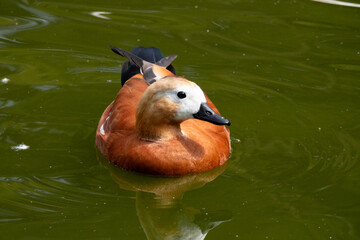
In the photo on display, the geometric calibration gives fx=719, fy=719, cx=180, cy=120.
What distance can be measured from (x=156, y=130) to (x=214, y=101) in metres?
1.84

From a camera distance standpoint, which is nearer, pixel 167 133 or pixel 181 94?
pixel 181 94

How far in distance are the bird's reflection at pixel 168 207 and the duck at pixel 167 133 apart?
8 centimetres

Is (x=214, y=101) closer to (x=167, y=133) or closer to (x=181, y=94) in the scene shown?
(x=167, y=133)

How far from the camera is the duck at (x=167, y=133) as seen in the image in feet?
22.1

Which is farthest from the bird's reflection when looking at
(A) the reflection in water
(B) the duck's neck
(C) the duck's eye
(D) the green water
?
(A) the reflection in water

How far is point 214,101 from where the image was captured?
8641 millimetres

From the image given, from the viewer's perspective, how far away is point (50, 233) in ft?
18.5

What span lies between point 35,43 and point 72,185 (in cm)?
420

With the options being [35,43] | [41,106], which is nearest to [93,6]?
[35,43]

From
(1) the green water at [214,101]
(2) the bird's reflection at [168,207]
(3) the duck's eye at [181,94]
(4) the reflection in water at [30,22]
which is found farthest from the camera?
(4) the reflection in water at [30,22]

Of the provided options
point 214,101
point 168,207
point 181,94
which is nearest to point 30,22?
point 214,101

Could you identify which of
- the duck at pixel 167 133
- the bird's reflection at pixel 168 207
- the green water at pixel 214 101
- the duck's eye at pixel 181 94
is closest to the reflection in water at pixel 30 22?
the green water at pixel 214 101

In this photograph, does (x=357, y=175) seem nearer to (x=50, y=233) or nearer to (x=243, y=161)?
(x=243, y=161)

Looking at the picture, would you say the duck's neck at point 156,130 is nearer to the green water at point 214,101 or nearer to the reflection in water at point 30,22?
the green water at point 214,101
